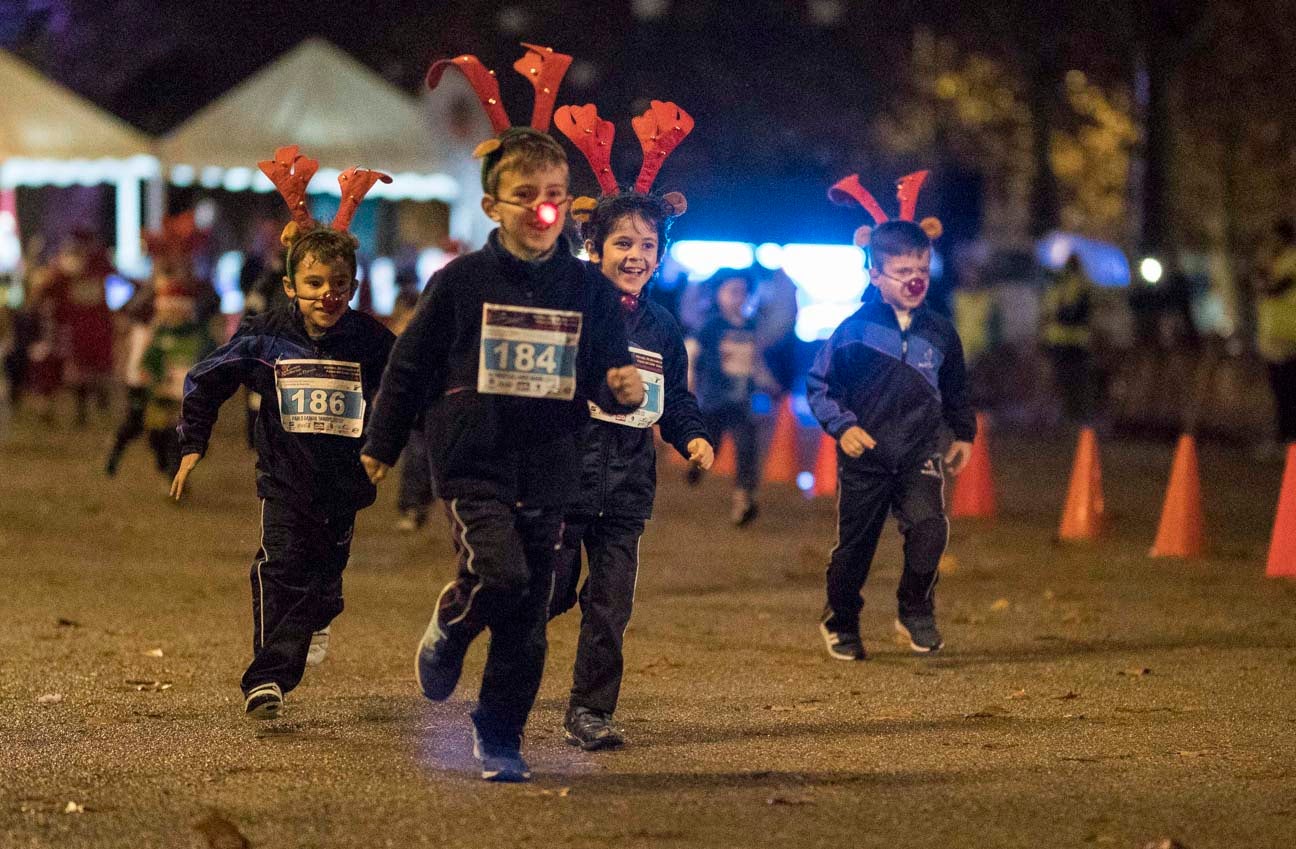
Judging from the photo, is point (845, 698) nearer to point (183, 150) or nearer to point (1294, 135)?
point (183, 150)

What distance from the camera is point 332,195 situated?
28.2 meters

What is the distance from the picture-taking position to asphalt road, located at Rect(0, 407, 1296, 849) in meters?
5.53

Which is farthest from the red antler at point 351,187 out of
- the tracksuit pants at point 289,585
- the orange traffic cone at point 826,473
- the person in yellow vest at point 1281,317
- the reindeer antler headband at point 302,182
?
the person in yellow vest at point 1281,317

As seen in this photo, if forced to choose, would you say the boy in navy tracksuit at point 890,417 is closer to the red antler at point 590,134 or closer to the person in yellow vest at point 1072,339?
the red antler at point 590,134

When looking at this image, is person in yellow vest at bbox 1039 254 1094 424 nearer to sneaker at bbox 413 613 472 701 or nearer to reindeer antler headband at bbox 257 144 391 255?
reindeer antler headband at bbox 257 144 391 255

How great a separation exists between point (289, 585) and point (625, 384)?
5.55ft

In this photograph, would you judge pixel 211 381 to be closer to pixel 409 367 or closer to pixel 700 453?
pixel 409 367

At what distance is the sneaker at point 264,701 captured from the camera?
22.4 ft

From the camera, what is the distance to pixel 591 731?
6.48m

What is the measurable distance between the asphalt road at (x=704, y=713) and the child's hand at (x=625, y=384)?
1.13 meters

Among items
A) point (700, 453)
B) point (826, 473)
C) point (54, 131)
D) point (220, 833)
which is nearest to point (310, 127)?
point (54, 131)

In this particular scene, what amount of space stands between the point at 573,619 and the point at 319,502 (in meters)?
2.87

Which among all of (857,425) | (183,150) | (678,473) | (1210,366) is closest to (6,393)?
(183,150)

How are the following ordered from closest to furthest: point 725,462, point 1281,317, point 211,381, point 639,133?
point 211,381, point 639,133, point 725,462, point 1281,317
